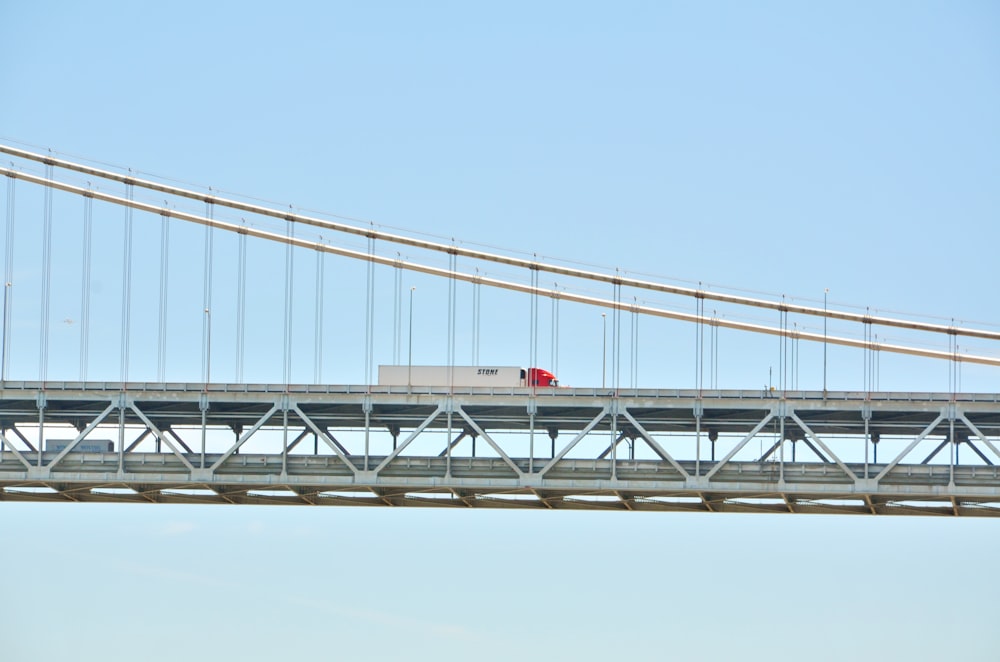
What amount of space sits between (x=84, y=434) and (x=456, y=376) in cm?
2048

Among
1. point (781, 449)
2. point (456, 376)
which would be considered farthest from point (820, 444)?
point (456, 376)

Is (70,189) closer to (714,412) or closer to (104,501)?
(104,501)

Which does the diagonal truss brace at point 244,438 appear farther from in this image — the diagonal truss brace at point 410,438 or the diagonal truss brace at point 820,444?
the diagonal truss brace at point 820,444

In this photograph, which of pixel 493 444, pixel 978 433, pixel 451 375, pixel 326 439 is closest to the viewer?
pixel 978 433

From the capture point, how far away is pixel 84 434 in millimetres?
80250

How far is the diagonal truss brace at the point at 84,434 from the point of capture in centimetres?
8025

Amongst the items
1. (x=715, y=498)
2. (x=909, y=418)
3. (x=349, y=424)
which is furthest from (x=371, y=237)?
(x=909, y=418)

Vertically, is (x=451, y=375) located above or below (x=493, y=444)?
above

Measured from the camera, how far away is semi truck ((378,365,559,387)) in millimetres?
85688

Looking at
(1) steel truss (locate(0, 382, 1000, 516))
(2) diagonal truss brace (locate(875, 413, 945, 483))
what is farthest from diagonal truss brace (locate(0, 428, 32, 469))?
(2) diagonal truss brace (locate(875, 413, 945, 483))

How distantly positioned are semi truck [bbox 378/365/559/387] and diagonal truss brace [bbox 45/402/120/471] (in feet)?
47.2

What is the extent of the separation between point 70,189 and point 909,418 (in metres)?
52.5

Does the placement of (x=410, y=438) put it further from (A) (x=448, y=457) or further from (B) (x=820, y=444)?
(B) (x=820, y=444)

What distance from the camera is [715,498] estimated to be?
261 ft
